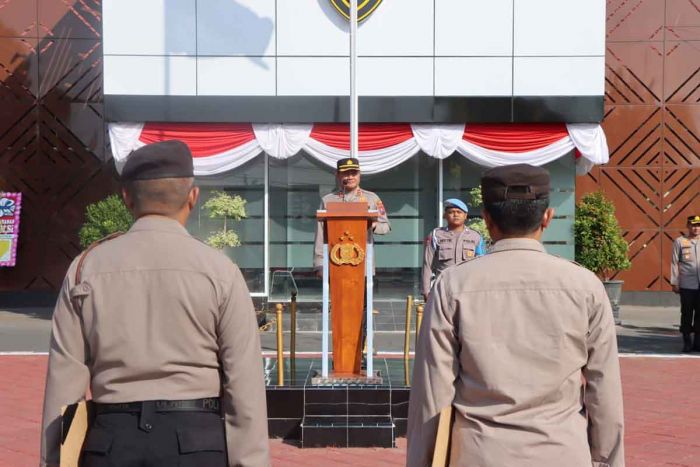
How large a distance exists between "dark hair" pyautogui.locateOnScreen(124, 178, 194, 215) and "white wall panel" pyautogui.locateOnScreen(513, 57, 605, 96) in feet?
41.0

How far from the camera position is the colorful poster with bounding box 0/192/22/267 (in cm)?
1672

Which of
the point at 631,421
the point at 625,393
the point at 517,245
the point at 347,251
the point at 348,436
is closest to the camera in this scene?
the point at 517,245

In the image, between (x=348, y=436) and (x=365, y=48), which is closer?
(x=348, y=436)

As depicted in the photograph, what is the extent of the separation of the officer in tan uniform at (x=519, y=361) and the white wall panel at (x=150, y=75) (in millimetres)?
12376

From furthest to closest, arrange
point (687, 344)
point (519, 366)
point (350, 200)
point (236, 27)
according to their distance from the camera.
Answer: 1. point (236, 27)
2. point (687, 344)
3. point (350, 200)
4. point (519, 366)

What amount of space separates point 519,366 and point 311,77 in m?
12.4

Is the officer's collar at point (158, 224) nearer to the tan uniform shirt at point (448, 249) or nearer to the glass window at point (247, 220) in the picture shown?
the tan uniform shirt at point (448, 249)

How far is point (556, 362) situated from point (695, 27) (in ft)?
53.4

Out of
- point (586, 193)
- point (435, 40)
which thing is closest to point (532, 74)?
point (435, 40)

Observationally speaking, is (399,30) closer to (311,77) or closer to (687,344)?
(311,77)

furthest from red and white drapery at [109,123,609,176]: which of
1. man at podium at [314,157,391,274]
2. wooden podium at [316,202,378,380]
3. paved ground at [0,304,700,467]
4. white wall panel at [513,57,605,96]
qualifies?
wooden podium at [316,202,378,380]

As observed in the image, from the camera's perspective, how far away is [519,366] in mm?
2768

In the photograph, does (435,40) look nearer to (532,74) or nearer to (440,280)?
(532,74)

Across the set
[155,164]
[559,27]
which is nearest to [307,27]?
[559,27]
